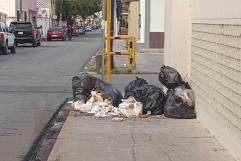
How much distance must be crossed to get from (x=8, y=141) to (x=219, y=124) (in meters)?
3.10

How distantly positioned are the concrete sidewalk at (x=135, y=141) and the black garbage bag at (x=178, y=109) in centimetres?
18

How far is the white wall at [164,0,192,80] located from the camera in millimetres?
11545

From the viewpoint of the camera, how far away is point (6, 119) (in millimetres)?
11016

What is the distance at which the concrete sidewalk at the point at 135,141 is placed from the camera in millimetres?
7680

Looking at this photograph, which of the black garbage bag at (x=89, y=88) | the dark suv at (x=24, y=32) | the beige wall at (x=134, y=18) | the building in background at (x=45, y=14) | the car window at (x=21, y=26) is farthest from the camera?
the building in background at (x=45, y=14)

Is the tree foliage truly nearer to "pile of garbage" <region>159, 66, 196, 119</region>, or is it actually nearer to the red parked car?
the red parked car

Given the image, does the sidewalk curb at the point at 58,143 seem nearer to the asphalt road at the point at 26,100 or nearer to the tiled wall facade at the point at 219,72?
the asphalt road at the point at 26,100

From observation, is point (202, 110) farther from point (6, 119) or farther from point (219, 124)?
point (6, 119)

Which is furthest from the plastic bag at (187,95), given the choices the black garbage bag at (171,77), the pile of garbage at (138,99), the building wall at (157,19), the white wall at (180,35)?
the building wall at (157,19)

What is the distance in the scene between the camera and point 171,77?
11.4 metres

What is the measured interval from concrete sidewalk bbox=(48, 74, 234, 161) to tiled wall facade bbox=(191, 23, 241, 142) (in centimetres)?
38

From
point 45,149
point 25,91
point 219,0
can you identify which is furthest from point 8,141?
point 25,91

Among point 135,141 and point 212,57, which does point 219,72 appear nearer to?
point 212,57

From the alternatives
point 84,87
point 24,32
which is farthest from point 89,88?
point 24,32
